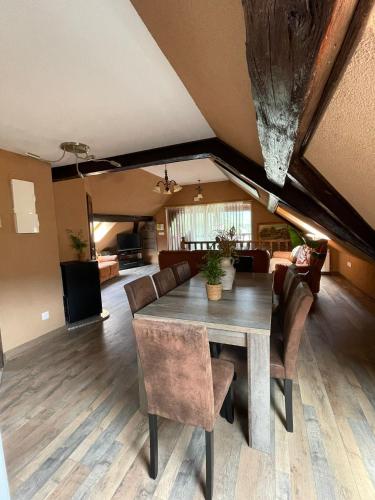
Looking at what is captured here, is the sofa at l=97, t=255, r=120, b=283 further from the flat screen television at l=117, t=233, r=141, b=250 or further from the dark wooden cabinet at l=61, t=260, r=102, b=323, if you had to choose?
the dark wooden cabinet at l=61, t=260, r=102, b=323

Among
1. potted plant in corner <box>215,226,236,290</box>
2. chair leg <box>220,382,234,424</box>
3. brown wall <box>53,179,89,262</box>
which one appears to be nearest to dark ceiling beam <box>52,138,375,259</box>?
potted plant in corner <box>215,226,236,290</box>

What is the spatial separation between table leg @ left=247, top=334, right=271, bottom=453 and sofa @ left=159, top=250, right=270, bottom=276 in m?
2.65

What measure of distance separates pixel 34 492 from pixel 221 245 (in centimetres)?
199

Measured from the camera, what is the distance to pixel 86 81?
1.49m

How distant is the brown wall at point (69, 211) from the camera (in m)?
3.74

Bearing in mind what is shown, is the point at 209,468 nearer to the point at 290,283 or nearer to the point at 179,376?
the point at 179,376

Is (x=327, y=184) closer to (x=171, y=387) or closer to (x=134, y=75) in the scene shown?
(x=134, y=75)

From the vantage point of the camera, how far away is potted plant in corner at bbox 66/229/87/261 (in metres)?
3.64

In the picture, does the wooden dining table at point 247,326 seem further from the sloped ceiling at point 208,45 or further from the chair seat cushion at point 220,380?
the sloped ceiling at point 208,45

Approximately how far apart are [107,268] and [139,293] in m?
5.20

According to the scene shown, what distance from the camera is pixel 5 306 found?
2.65 meters

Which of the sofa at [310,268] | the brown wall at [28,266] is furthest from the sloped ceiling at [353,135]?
the brown wall at [28,266]

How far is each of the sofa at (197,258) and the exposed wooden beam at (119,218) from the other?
270cm

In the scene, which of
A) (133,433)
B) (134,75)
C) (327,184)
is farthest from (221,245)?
(133,433)
